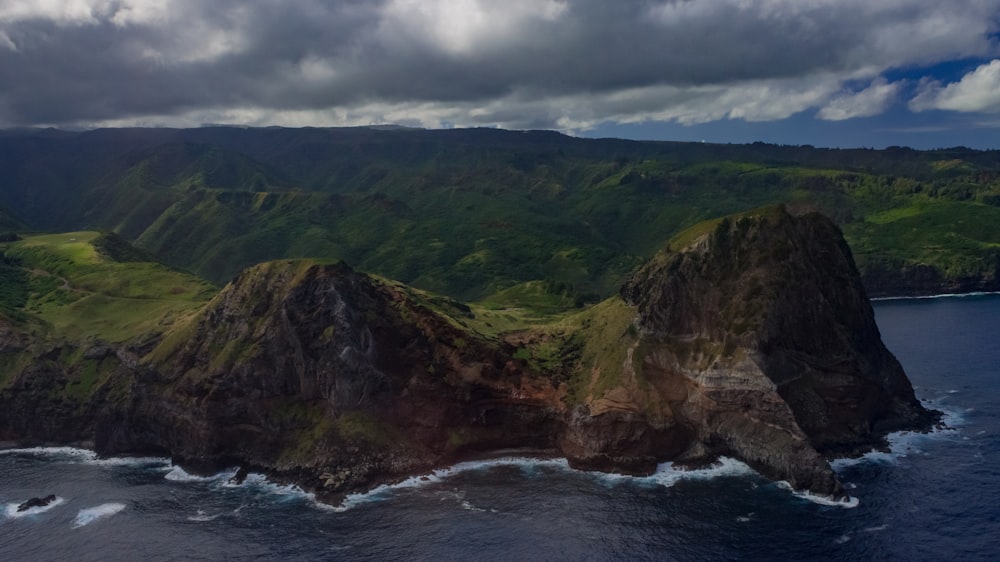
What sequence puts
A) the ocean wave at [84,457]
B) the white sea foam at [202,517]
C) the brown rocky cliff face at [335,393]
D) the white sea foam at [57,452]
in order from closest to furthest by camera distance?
the white sea foam at [202,517] → the brown rocky cliff face at [335,393] → the ocean wave at [84,457] → the white sea foam at [57,452]

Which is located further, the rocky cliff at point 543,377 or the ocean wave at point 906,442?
the rocky cliff at point 543,377

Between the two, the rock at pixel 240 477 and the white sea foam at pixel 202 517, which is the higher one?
the rock at pixel 240 477

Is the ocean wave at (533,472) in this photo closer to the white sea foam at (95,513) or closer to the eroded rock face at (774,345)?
the eroded rock face at (774,345)

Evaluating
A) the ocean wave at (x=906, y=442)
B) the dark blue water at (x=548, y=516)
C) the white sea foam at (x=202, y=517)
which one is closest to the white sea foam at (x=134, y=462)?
the dark blue water at (x=548, y=516)

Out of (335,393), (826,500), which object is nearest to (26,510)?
(335,393)

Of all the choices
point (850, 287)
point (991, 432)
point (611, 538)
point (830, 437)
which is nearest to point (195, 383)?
point (611, 538)

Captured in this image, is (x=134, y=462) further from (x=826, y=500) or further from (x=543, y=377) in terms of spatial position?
(x=826, y=500)
